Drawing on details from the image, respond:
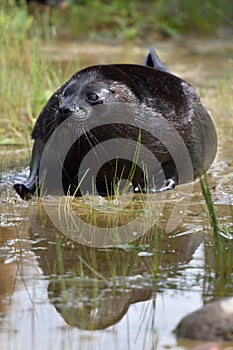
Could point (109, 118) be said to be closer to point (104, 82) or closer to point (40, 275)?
point (104, 82)

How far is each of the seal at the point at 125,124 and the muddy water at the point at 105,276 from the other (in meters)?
0.17

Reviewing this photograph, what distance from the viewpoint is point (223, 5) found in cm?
1303

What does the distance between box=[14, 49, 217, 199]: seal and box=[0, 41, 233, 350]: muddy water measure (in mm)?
168

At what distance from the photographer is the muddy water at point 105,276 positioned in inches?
115

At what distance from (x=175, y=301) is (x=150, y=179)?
1.92 m

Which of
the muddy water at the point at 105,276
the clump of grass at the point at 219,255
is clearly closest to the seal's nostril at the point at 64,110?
the muddy water at the point at 105,276

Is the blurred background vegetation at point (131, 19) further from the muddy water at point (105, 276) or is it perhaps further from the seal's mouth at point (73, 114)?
the muddy water at point (105, 276)

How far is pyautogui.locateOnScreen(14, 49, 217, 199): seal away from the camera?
4.66m

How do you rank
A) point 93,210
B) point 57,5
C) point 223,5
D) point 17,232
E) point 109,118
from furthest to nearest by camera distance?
1. point 57,5
2. point 223,5
3. point 109,118
4. point 93,210
5. point 17,232

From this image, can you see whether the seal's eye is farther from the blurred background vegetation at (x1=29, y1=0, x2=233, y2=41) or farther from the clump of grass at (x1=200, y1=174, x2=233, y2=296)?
the blurred background vegetation at (x1=29, y1=0, x2=233, y2=41)

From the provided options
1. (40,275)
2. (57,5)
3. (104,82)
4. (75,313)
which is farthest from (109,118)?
(57,5)

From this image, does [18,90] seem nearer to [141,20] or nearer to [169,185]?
[169,185]

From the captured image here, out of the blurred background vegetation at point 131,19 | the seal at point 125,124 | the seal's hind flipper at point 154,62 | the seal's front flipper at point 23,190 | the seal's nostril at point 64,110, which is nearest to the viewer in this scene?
the seal's nostril at point 64,110

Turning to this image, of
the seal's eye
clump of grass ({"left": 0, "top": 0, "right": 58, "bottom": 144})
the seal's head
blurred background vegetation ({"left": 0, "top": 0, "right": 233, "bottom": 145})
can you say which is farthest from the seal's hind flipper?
blurred background vegetation ({"left": 0, "top": 0, "right": 233, "bottom": 145})
